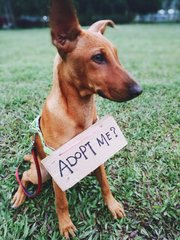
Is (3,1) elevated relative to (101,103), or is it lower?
lower

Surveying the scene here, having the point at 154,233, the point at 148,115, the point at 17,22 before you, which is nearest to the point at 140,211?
the point at 154,233

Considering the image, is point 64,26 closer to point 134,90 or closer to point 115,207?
point 134,90

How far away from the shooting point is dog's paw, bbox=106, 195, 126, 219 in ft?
→ 8.13

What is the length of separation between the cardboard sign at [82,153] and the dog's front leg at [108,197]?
288 mm

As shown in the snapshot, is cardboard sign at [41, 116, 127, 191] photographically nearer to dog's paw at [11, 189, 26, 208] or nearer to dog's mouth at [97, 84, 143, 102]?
dog's mouth at [97, 84, 143, 102]

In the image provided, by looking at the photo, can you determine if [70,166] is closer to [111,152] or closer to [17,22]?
[111,152]

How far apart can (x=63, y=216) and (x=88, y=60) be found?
121 cm

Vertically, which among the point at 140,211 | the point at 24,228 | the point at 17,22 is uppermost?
the point at 24,228

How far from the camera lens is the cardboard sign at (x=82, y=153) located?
211 centimetres

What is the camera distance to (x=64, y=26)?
6.51ft

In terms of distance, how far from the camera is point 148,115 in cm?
412

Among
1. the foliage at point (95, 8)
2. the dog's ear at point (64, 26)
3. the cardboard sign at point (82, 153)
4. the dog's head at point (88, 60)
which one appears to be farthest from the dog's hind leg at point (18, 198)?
the foliage at point (95, 8)

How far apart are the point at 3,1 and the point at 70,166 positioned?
3028 cm

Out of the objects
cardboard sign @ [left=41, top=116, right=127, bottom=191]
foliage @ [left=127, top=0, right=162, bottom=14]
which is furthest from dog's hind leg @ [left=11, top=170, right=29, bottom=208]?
foliage @ [left=127, top=0, right=162, bottom=14]
